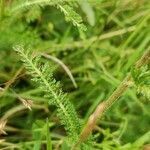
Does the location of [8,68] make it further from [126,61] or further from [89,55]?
[126,61]

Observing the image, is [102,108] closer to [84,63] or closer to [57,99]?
[57,99]

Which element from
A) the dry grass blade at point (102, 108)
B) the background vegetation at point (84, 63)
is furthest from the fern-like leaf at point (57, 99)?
the background vegetation at point (84, 63)

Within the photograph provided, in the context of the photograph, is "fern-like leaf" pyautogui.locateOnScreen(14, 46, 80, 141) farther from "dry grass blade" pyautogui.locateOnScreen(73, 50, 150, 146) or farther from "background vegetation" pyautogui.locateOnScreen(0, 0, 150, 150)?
"background vegetation" pyautogui.locateOnScreen(0, 0, 150, 150)

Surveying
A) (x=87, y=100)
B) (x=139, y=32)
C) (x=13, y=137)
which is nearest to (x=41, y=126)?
(x=13, y=137)

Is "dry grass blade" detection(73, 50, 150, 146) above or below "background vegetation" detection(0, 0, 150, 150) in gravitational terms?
below

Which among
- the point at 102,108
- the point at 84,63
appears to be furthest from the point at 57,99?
the point at 84,63

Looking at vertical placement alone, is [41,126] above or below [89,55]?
below

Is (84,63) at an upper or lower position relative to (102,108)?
upper

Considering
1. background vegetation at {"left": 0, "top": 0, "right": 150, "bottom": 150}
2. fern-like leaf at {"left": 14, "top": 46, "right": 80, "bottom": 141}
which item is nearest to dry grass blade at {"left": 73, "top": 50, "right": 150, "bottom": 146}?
fern-like leaf at {"left": 14, "top": 46, "right": 80, "bottom": 141}
